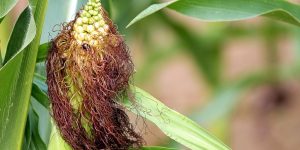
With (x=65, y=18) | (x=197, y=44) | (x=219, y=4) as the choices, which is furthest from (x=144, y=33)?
(x=219, y=4)

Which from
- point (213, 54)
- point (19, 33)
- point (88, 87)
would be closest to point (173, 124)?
point (88, 87)

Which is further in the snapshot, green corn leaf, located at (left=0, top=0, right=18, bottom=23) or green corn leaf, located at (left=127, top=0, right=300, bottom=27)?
green corn leaf, located at (left=127, top=0, right=300, bottom=27)

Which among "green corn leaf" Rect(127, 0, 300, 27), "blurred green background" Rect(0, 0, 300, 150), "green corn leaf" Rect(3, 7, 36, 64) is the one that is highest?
"green corn leaf" Rect(127, 0, 300, 27)

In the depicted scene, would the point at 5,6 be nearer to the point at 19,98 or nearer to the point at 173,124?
the point at 19,98

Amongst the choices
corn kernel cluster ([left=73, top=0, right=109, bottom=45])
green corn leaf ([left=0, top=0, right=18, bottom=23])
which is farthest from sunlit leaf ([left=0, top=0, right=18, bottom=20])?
A: corn kernel cluster ([left=73, top=0, right=109, bottom=45])

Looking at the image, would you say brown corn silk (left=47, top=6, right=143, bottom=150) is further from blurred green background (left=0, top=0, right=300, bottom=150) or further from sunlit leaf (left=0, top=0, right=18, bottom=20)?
blurred green background (left=0, top=0, right=300, bottom=150)

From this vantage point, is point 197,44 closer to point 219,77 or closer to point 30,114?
point 219,77
